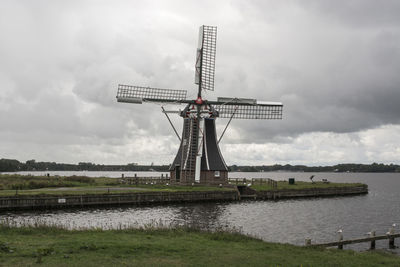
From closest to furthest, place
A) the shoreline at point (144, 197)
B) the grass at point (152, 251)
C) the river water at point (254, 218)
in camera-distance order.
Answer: the grass at point (152, 251)
the river water at point (254, 218)
the shoreline at point (144, 197)

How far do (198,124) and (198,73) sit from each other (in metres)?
7.12

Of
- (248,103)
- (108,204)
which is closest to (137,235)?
(108,204)

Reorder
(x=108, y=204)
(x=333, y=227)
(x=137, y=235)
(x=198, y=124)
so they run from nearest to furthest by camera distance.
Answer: (x=137, y=235) → (x=333, y=227) → (x=108, y=204) → (x=198, y=124)

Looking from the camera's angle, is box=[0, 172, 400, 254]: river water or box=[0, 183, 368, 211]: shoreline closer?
box=[0, 172, 400, 254]: river water

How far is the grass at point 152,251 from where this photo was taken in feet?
42.9

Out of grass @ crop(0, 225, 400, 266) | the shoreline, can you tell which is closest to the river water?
the shoreline

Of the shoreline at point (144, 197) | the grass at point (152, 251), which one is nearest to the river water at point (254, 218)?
the shoreline at point (144, 197)

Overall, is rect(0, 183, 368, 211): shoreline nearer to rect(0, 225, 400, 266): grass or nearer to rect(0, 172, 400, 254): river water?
Result: rect(0, 172, 400, 254): river water

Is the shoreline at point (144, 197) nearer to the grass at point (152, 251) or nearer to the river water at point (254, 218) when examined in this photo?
the river water at point (254, 218)

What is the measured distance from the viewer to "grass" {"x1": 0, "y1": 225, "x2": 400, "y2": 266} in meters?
13.1

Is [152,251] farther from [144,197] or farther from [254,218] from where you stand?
[144,197]

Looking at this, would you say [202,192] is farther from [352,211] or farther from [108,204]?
[352,211]

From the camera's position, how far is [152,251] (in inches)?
578

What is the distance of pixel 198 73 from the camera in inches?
2003
